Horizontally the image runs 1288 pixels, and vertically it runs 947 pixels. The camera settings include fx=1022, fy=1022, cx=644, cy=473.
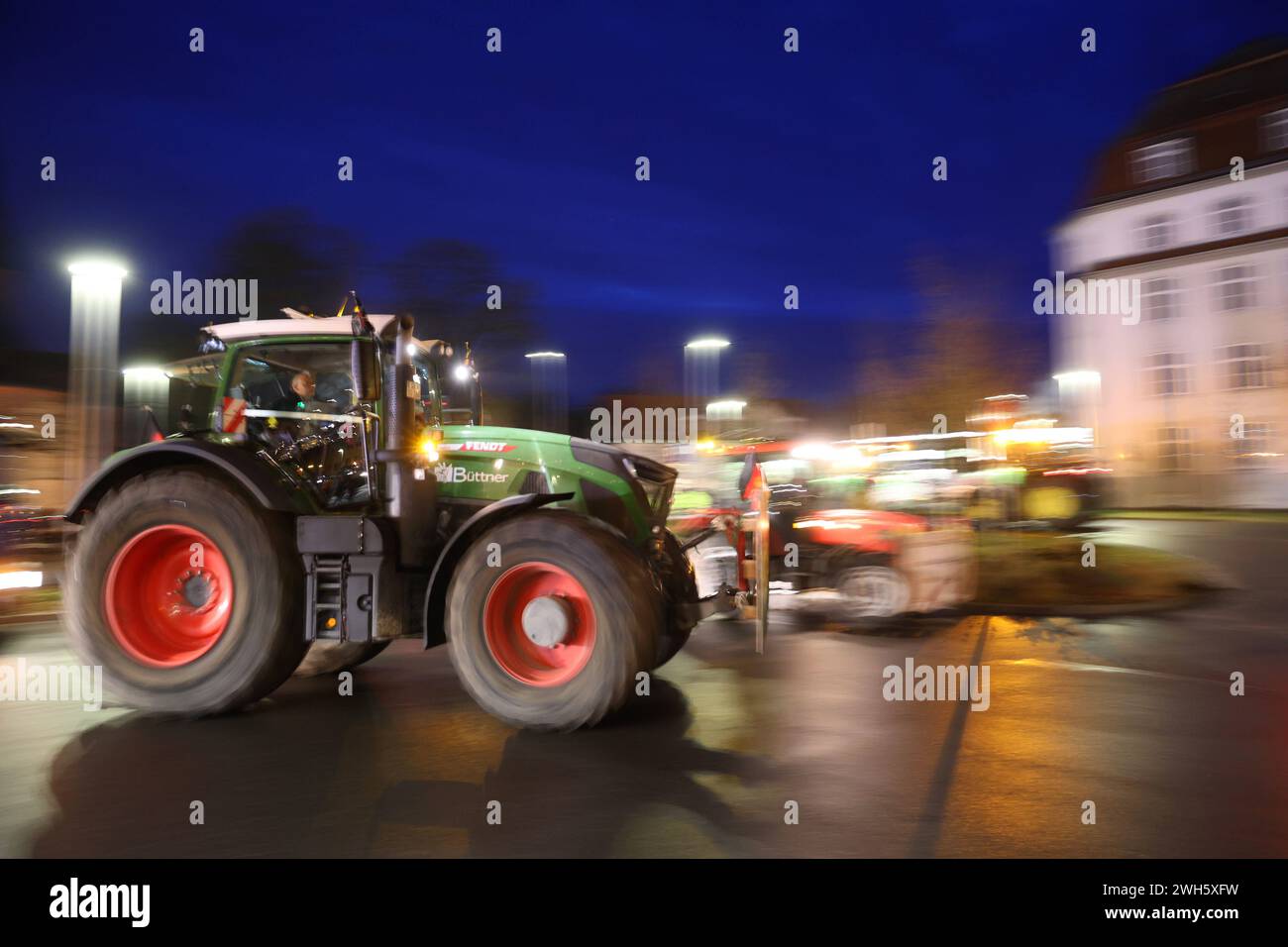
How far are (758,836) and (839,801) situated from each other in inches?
25.5

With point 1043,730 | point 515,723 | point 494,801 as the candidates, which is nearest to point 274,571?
point 515,723

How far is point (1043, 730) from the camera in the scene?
6.47 m

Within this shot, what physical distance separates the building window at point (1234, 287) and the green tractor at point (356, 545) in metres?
42.3

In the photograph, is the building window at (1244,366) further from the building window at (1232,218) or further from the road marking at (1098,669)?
the road marking at (1098,669)

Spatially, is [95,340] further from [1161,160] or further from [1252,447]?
[1161,160]

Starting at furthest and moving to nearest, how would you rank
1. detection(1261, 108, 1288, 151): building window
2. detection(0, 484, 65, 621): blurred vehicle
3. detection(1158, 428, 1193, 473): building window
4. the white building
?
detection(1158, 428, 1193, 473): building window → the white building → detection(1261, 108, 1288, 151): building window → detection(0, 484, 65, 621): blurred vehicle

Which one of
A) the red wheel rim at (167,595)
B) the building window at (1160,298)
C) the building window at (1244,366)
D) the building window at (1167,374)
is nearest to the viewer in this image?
the red wheel rim at (167,595)

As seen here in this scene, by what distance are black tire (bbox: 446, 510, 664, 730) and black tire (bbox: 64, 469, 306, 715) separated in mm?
1119

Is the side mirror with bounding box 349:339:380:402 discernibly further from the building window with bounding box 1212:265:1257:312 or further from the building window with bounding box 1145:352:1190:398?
the building window with bounding box 1145:352:1190:398

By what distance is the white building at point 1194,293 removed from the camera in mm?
39438

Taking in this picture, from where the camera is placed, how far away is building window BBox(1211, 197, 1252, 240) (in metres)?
41.0

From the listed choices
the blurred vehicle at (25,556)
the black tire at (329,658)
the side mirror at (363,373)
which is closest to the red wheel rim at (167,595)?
the black tire at (329,658)

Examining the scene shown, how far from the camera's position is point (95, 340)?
1488 centimetres

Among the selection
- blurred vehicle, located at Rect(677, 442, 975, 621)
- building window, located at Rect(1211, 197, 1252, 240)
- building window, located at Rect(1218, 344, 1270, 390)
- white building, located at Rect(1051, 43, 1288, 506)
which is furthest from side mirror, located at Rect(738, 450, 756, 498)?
building window, located at Rect(1211, 197, 1252, 240)
